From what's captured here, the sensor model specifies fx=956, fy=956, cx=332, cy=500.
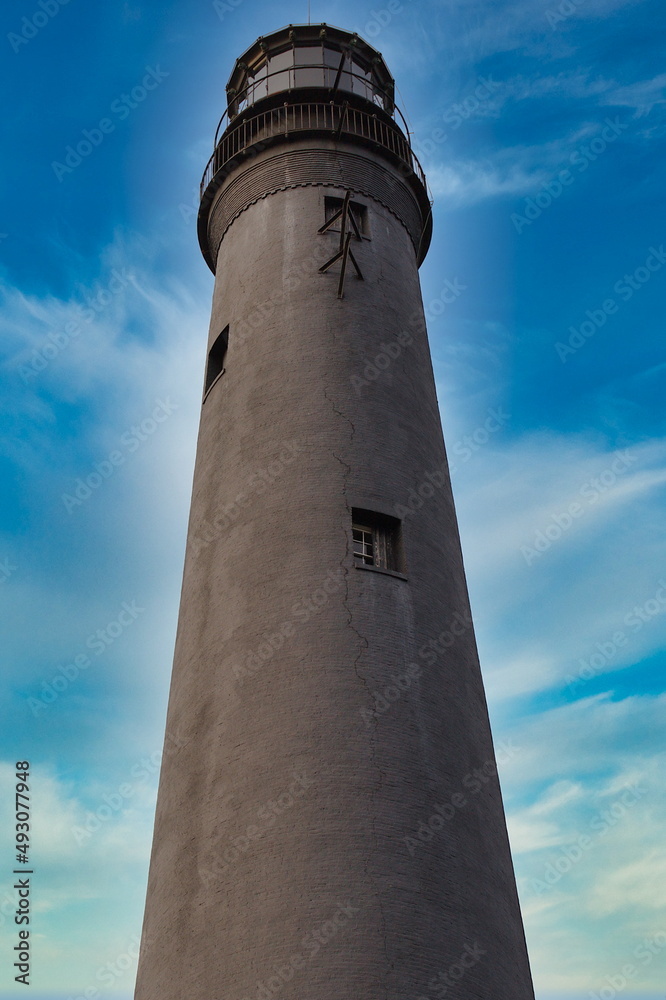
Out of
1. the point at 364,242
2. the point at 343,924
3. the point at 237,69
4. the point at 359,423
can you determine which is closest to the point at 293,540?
the point at 359,423

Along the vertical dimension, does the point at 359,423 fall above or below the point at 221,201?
below

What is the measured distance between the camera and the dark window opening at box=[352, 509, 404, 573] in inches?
596

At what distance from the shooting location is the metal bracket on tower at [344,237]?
1822 cm

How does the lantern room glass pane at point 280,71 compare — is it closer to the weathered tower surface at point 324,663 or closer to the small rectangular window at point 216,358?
the weathered tower surface at point 324,663

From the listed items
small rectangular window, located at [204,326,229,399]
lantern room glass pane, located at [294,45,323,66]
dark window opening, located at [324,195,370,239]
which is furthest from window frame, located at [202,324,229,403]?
lantern room glass pane, located at [294,45,323,66]

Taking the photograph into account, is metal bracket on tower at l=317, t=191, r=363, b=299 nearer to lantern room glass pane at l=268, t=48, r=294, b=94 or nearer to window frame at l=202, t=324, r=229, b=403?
window frame at l=202, t=324, r=229, b=403

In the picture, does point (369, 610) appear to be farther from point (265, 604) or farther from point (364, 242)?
point (364, 242)

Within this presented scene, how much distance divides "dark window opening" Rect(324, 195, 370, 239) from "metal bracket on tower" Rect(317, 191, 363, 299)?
0.74ft

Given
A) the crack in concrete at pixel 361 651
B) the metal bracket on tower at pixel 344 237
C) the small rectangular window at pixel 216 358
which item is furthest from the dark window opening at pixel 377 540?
the small rectangular window at pixel 216 358

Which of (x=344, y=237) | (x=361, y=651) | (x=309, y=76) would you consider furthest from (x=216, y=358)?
(x=361, y=651)

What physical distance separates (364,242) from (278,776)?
11.6 m

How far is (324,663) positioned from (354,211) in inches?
433

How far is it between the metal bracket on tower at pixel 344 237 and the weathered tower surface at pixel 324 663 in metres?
0.08

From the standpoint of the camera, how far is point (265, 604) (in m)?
14.2
